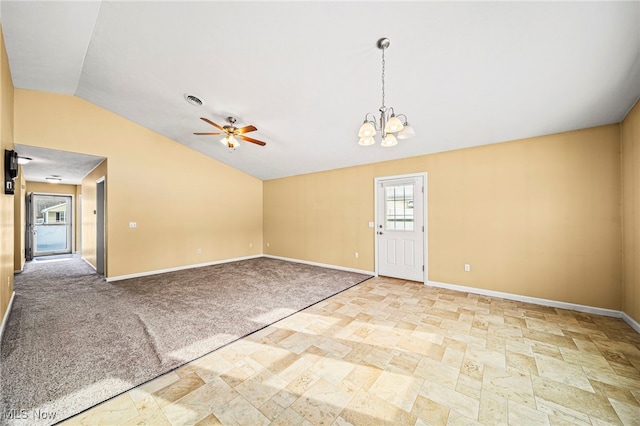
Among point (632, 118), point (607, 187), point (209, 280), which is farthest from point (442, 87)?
point (209, 280)

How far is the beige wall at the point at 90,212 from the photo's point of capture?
567 cm

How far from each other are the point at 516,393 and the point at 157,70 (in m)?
5.31

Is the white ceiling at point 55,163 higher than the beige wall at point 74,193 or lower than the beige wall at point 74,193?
higher

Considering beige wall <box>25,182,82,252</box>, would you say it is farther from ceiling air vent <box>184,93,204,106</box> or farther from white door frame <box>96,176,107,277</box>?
ceiling air vent <box>184,93,204,106</box>

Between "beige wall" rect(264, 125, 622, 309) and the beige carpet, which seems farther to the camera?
"beige wall" rect(264, 125, 622, 309)

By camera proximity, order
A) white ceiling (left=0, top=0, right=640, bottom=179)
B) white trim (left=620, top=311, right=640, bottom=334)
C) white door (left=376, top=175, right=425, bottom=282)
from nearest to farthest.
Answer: white ceiling (left=0, top=0, right=640, bottom=179) → white trim (left=620, top=311, right=640, bottom=334) → white door (left=376, top=175, right=425, bottom=282)

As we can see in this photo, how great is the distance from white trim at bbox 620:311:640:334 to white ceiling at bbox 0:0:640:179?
8.10 ft

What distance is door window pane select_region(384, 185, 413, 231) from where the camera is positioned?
15.6 feet

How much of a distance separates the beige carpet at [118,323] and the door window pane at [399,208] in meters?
1.32

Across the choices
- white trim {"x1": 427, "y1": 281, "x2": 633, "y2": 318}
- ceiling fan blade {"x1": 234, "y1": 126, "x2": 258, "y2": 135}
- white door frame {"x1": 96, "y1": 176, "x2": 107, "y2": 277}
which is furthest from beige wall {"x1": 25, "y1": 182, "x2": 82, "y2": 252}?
white trim {"x1": 427, "y1": 281, "x2": 633, "y2": 318}

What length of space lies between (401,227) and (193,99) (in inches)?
175

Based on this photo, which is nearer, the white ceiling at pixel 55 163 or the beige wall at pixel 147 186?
the beige wall at pixel 147 186

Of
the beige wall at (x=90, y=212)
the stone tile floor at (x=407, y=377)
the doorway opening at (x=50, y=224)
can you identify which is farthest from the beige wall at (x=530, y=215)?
the doorway opening at (x=50, y=224)

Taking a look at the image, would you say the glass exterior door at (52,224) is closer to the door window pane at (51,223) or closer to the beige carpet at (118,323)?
the door window pane at (51,223)
